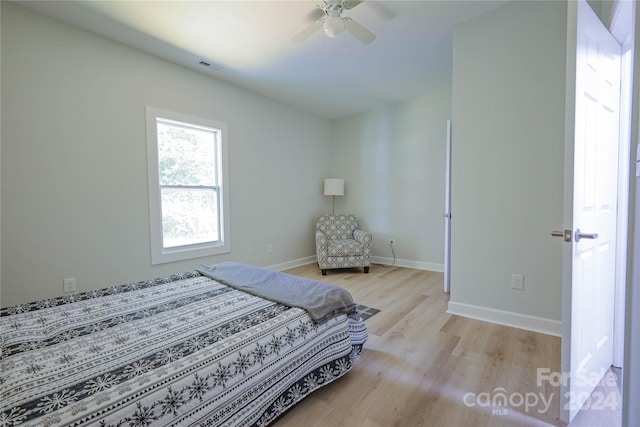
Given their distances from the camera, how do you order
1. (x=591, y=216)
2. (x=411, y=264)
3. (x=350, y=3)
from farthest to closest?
(x=411, y=264) < (x=350, y=3) < (x=591, y=216)

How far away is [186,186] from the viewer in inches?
129

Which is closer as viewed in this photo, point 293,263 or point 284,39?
point 284,39

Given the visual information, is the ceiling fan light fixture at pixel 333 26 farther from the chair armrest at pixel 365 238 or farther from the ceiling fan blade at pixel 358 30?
the chair armrest at pixel 365 238

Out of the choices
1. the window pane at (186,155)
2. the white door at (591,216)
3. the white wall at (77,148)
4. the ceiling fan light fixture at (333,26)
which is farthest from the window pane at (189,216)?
the white door at (591,216)

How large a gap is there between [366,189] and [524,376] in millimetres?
3551

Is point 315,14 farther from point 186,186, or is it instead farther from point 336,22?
point 186,186

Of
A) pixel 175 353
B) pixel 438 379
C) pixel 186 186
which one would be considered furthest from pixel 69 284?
pixel 438 379

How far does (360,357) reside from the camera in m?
1.94

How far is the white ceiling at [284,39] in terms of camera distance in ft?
7.30

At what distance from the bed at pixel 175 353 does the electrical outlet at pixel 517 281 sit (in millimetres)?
1445

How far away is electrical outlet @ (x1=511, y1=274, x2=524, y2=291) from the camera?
7.63 ft

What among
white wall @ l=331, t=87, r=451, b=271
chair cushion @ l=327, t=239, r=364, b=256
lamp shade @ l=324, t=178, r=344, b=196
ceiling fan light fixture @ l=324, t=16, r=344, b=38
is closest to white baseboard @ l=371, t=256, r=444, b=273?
white wall @ l=331, t=87, r=451, b=271

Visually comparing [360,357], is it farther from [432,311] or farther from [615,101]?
[615,101]

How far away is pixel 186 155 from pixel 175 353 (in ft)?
8.91
